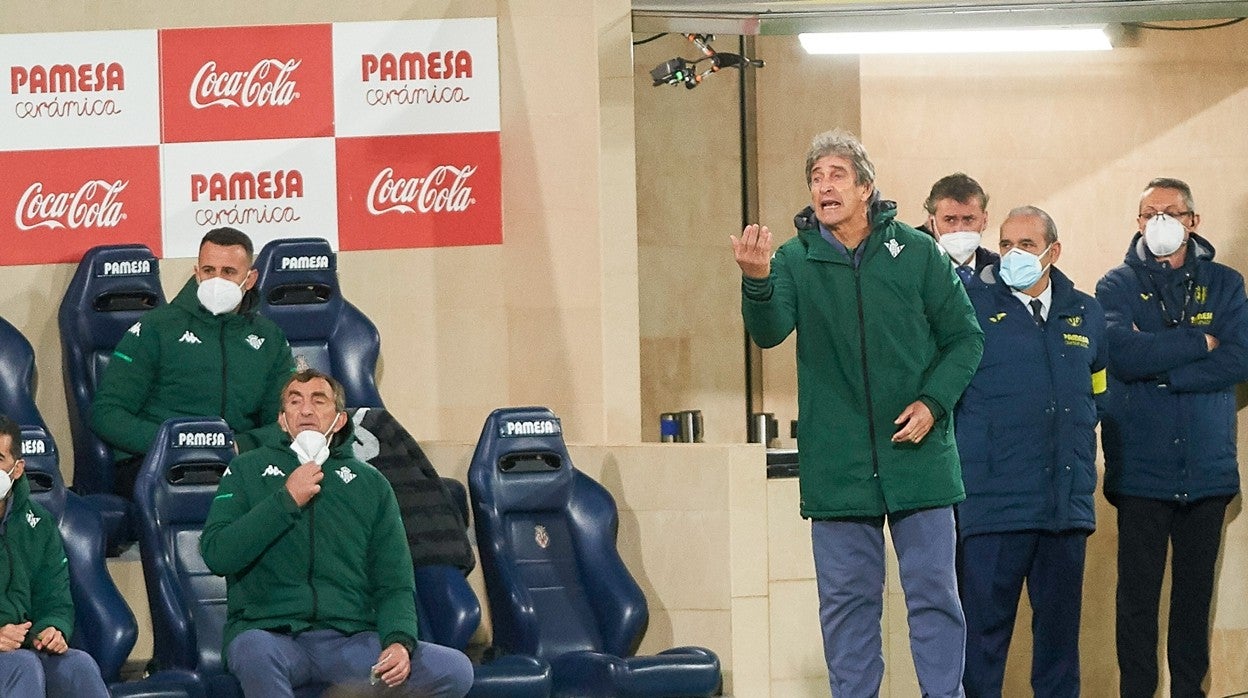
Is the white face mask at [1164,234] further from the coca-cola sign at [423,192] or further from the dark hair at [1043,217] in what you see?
the coca-cola sign at [423,192]

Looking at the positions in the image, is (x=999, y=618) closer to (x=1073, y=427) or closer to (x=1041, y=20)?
(x=1073, y=427)

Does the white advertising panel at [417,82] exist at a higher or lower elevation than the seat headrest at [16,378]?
higher

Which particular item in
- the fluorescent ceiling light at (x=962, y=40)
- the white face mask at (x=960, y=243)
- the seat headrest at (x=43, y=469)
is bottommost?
the seat headrest at (x=43, y=469)

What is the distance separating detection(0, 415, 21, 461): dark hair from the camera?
238 inches

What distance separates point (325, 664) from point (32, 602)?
89 cm

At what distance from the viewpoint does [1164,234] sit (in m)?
7.34

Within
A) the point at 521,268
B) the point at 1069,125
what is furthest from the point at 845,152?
the point at 1069,125

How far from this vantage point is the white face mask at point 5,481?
19.5 ft

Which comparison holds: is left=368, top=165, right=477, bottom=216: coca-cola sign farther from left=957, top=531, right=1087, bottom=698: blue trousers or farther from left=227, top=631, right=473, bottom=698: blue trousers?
left=957, top=531, right=1087, bottom=698: blue trousers

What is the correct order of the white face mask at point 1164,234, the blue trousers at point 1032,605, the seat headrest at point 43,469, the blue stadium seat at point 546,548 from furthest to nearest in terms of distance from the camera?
the white face mask at point 1164,234
the blue stadium seat at point 546,548
the seat headrest at point 43,469
the blue trousers at point 1032,605

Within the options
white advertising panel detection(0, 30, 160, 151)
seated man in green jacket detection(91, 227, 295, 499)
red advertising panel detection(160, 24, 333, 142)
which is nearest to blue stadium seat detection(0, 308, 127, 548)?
seated man in green jacket detection(91, 227, 295, 499)

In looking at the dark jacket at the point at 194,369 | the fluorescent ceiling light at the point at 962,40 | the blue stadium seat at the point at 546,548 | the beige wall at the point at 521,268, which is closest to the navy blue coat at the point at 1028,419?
the blue stadium seat at the point at 546,548

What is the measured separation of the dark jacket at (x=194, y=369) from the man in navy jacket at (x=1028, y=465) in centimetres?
263

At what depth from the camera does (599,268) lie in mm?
8406
